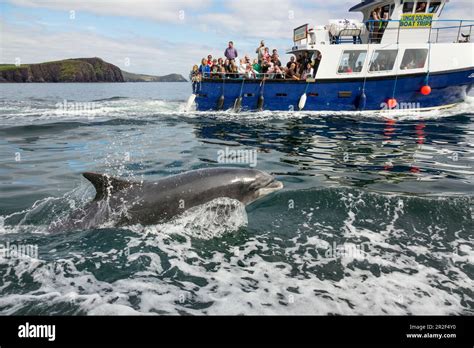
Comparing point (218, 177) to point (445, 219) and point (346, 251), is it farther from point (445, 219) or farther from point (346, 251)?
point (445, 219)

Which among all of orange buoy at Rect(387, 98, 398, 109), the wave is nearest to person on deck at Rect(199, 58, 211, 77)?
orange buoy at Rect(387, 98, 398, 109)

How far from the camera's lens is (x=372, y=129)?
19359mm

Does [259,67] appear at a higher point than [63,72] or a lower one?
lower

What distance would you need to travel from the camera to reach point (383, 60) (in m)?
24.6

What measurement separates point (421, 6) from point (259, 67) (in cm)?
1111

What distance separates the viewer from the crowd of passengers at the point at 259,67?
83.9 ft

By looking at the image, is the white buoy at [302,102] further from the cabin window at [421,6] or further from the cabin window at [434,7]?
the cabin window at [434,7]

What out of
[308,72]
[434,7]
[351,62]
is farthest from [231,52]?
[434,7]

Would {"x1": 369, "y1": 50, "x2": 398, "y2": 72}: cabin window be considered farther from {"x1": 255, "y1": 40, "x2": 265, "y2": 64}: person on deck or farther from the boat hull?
{"x1": 255, "y1": 40, "x2": 265, "y2": 64}: person on deck

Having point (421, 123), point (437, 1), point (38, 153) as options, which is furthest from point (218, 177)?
point (437, 1)

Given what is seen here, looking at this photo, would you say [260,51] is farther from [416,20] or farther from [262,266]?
[262,266]

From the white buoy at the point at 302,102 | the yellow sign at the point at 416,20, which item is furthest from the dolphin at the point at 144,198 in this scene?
the yellow sign at the point at 416,20

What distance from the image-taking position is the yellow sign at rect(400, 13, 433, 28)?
2497 centimetres

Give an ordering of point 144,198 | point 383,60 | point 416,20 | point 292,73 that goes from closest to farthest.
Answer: point 144,198 < point 383,60 < point 416,20 < point 292,73
